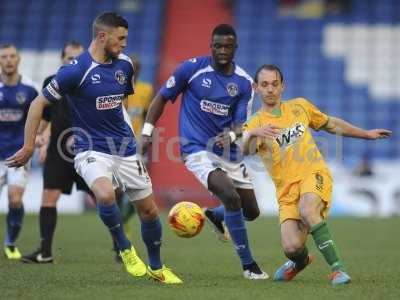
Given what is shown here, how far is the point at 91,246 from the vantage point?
12453 millimetres

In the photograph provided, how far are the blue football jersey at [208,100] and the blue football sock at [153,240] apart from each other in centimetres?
112

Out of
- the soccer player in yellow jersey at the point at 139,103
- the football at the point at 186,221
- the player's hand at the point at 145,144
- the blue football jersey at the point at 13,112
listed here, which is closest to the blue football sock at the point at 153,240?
the football at the point at 186,221

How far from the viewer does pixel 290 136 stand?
8180 millimetres

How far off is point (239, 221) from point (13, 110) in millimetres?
3585

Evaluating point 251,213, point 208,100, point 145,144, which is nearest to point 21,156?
point 145,144

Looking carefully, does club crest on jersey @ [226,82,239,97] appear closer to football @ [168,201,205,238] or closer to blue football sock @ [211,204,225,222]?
football @ [168,201,205,238]

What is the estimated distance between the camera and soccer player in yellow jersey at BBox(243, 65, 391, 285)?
7996mm

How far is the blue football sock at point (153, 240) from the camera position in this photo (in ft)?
26.4

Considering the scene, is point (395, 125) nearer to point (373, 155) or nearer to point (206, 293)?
point (373, 155)

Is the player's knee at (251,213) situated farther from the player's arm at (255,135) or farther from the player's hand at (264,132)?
the player's hand at (264,132)

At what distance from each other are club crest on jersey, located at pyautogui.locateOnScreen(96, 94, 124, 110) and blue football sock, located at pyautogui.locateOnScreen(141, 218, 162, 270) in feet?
3.44

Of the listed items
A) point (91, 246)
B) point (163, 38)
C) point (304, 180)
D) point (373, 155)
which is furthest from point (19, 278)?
point (163, 38)

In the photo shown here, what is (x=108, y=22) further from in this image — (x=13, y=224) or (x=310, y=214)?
(x=13, y=224)

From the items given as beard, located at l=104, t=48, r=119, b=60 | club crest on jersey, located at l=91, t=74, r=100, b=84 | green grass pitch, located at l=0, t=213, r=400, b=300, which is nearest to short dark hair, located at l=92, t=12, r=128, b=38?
beard, located at l=104, t=48, r=119, b=60
